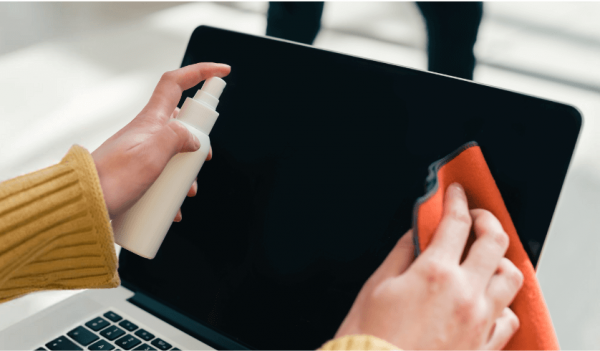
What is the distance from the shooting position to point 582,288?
1.50 feet

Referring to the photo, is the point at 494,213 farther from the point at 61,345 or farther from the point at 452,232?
the point at 61,345

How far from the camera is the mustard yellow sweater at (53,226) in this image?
1.02 feet

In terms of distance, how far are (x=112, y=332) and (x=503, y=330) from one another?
1.16 feet

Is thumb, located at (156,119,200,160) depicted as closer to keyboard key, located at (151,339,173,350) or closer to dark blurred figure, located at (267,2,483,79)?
keyboard key, located at (151,339,173,350)

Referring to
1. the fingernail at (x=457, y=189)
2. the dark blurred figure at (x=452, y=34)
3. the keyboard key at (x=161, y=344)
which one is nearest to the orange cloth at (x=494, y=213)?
the fingernail at (x=457, y=189)

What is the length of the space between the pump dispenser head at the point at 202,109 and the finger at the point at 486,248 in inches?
9.6

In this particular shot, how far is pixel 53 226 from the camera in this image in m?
0.32

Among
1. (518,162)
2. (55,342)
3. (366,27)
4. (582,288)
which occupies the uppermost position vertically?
(366,27)

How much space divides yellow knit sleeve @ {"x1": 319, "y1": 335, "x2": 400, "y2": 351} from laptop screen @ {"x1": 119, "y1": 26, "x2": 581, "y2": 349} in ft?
0.46

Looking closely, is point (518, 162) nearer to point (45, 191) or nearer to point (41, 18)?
point (45, 191)

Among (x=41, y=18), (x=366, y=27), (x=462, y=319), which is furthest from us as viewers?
(x=41, y=18)

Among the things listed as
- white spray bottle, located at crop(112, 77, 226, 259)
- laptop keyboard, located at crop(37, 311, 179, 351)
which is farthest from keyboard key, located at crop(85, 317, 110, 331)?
white spray bottle, located at crop(112, 77, 226, 259)

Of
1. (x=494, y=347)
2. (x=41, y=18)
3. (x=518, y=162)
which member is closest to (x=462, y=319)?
(x=494, y=347)

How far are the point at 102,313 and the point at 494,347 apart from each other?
0.38 m
